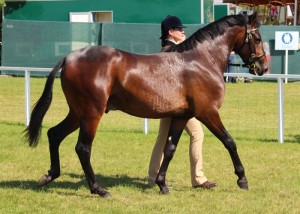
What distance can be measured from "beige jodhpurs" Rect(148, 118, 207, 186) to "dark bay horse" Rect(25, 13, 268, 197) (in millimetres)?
375

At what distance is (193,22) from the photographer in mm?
27938

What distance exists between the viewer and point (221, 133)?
8.06 metres

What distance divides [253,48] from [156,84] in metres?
1.33

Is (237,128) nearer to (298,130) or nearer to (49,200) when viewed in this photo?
(298,130)

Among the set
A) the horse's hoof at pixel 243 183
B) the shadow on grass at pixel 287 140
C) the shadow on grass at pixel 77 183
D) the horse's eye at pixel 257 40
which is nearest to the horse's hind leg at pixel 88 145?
the shadow on grass at pixel 77 183

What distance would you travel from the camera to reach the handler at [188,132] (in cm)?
845

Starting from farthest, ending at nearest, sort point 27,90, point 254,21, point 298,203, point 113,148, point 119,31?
point 119,31 → point 27,90 → point 113,148 → point 254,21 → point 298,203

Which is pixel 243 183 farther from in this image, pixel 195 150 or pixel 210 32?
pixel 210 32

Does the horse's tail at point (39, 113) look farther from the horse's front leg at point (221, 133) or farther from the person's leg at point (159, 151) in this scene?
the horse's front leg at point (221, 133)

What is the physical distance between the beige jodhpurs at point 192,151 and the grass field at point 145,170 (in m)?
0.19

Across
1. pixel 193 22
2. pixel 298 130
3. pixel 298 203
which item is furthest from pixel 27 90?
pixel 193 22

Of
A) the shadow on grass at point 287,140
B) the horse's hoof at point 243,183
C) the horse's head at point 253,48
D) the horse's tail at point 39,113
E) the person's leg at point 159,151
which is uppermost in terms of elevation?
the horse's head at point 253,48

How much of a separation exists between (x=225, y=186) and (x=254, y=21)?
2.01m

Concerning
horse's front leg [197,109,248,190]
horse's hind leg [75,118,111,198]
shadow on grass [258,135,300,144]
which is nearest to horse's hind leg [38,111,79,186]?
horse's hind leg [75,118,111,198]
